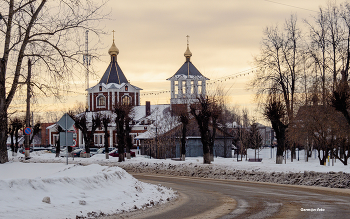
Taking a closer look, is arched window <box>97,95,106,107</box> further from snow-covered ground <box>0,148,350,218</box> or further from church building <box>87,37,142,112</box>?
snow-covered ground <box>0,148,350,218</box>

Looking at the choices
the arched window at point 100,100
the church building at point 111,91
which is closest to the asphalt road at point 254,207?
the church building at point 111,91

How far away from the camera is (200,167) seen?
2895 centimetres

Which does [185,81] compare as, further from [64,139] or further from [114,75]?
[64,139]

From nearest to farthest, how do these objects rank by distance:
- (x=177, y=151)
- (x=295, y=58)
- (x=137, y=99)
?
(x=295, y=58) < (x=177, y=151) < (x=137, y=99)

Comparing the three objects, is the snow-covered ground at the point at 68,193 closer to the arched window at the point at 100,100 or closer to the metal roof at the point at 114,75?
the arched window at the point at 100,100

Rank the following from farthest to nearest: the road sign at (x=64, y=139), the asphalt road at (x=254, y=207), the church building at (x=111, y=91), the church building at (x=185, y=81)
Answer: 1. the church building at (x=111, y=91)
2. the church building at (x=185, y=81)
3. the road sign at (x=64, y=139)
4. the asphalt road at (x=254, y=207)

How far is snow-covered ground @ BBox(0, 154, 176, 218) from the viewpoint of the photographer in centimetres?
968

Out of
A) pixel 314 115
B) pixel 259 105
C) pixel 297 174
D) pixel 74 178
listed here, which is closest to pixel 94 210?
pixel 74 178

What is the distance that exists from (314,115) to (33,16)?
72.8 ft

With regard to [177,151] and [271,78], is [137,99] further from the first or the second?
[271,78]

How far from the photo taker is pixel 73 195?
11.2 metres

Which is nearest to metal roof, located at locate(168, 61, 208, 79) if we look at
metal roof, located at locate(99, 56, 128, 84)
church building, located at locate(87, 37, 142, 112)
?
church building, located at locate(87, 37, 142, 112)

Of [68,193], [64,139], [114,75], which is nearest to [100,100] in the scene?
[114,75]

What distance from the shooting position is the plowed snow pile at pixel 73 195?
9.68m
